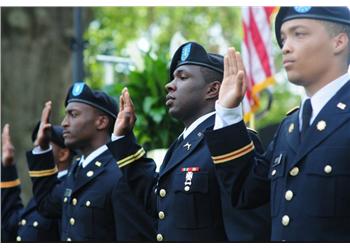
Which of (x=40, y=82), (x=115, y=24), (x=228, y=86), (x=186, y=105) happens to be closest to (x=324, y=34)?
(x=228, y=86)

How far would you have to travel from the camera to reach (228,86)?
174 inches

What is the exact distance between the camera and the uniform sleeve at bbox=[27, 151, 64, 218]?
7047 mm

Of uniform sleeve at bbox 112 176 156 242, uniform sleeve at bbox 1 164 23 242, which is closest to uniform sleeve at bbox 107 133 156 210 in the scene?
uniform sleeve at bbox 112 176 156 242

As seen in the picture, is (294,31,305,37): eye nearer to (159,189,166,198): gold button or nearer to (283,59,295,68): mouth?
(283,59,295,68): mouth

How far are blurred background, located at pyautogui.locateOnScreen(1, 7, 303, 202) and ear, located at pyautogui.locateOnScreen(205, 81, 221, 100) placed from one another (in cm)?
224

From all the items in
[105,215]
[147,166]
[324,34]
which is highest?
[324,34]

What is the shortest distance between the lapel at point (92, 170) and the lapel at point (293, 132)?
7.10 feet

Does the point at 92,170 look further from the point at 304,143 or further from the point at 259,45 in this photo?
the point at 259,45

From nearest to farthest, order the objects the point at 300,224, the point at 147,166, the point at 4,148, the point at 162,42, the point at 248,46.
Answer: the point at 300,224 → the point at 147,166 → the point at 4,148 → the point at 248,46 → the point at 162,42

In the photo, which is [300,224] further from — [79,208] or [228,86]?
[79,208]

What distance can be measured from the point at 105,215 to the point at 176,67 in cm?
120

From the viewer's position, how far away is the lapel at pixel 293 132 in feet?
14.0

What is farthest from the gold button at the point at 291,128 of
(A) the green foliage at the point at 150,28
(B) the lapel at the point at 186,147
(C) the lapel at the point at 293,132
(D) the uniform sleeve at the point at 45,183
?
(A) the green foliage at the point at 150,28

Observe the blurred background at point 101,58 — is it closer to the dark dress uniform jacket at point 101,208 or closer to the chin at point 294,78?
the dark dress uniform jacket at point 101,208
